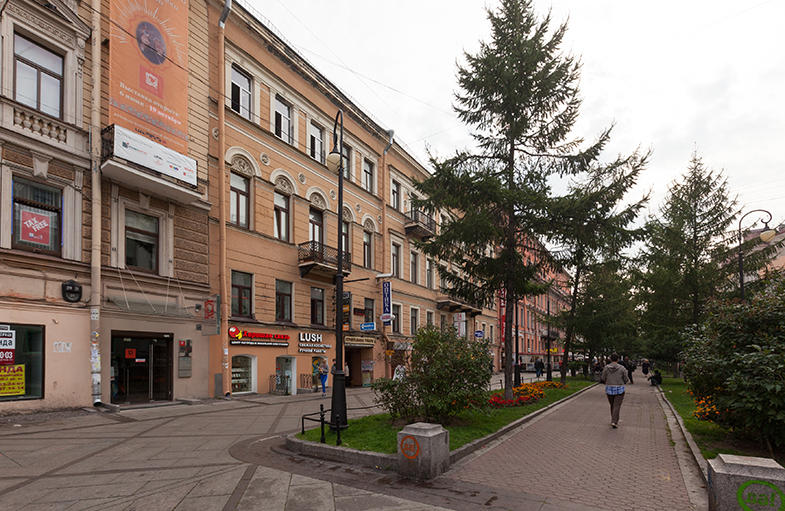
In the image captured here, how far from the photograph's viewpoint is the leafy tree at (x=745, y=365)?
7.52 metres

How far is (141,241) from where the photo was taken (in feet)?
52.6

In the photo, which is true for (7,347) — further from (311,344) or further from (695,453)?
(695,453)

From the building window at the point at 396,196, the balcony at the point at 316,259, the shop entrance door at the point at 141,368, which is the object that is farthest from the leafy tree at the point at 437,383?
the building window at the point at 396,196

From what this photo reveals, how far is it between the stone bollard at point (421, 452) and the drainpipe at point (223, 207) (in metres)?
12.3

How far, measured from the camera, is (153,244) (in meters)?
16.5

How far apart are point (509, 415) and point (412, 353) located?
3.84 meters

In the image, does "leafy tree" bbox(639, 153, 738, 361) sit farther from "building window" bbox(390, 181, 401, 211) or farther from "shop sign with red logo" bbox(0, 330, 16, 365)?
"shop sign with red logo" bbox(0, 330, 16, 365)

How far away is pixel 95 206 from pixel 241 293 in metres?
6.76

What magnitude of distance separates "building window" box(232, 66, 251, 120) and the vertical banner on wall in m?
2.97

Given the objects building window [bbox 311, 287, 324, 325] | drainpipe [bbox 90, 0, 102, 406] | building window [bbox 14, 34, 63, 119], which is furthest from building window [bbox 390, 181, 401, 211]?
building window [bbox 14, 34, 63, 119]

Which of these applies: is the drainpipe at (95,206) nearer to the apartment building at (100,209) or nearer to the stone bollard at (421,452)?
the apartment building at (100,209)

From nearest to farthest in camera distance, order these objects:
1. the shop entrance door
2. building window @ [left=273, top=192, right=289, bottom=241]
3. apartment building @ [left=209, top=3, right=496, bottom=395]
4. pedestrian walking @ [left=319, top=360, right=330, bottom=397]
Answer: the shop entrance door → apartment building @ [left=209, top=3, right=496, bottom=395] → pedestrian walking @ [left=319, top=360, right=330, bottom=397] → building window @ [left=273, top=192, right=289, bottom=241]

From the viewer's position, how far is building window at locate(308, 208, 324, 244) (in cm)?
2402

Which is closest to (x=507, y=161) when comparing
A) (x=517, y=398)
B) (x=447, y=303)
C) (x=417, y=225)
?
(x=517, y=398)
